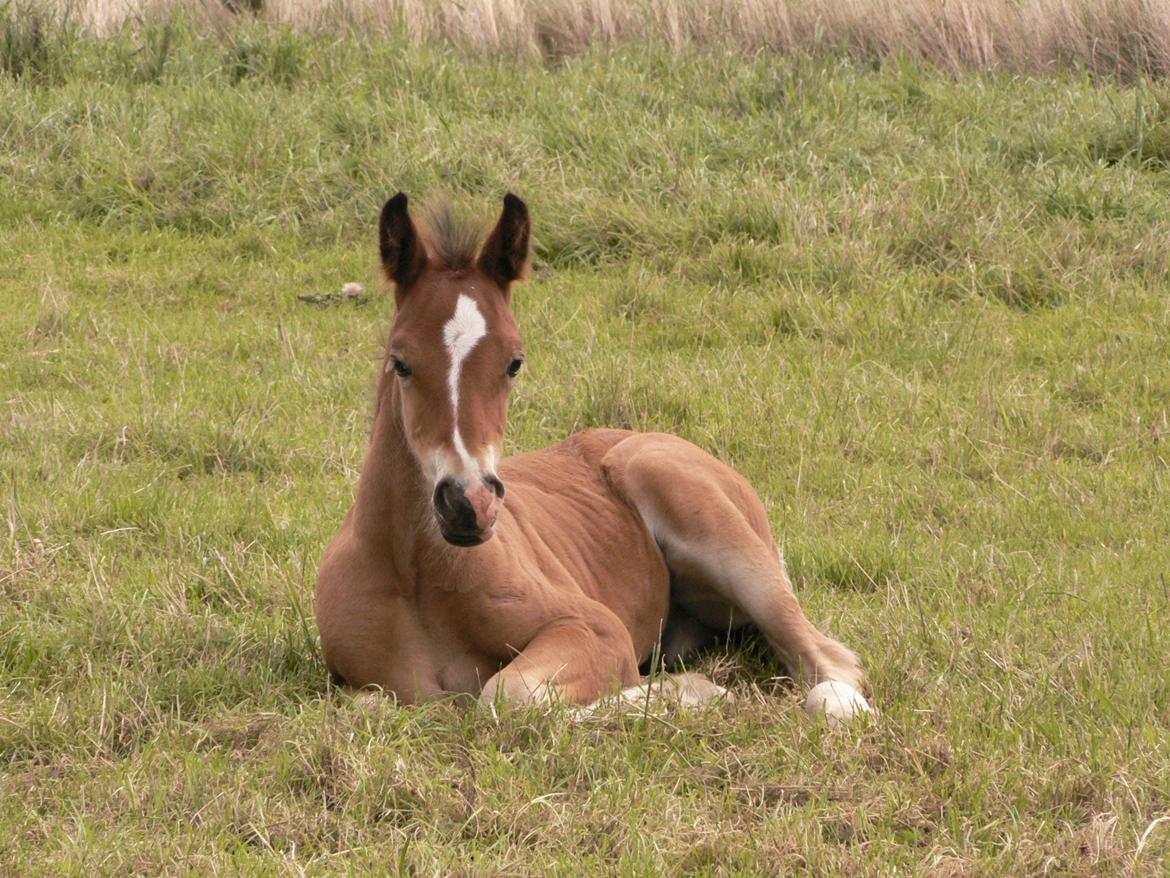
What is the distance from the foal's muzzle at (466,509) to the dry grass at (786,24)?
8.82 m

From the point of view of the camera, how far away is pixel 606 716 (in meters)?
4.19

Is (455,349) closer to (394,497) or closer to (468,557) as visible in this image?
(394,497)

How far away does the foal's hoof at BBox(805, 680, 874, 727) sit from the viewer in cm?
423

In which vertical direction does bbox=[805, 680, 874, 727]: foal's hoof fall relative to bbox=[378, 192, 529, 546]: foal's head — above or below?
below

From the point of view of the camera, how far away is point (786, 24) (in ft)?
41.0

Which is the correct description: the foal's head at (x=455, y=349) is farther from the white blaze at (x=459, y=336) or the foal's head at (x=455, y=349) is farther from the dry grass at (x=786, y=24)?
the dry grass at (x=786, y=24)

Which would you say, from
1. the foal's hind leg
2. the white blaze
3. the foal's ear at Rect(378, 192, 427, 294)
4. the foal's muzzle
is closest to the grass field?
the foal's hind leg

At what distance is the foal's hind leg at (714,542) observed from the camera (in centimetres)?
501

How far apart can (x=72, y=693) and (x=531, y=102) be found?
7410 mm

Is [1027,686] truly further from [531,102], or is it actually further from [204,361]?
[531,102]

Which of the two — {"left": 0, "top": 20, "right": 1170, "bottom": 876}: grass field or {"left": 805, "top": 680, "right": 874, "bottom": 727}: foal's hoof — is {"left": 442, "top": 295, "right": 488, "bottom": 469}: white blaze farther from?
{"left": 805, "top": 680, "right": 874, "bottom": 727}: foal's hoof

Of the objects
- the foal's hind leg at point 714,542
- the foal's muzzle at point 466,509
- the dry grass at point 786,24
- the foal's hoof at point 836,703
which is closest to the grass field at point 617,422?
the foal's hoof at point 836,703

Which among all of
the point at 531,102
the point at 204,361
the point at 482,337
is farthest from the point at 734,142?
the point at 482,337

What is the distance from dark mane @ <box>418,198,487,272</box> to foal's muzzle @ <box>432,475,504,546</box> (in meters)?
0.77
